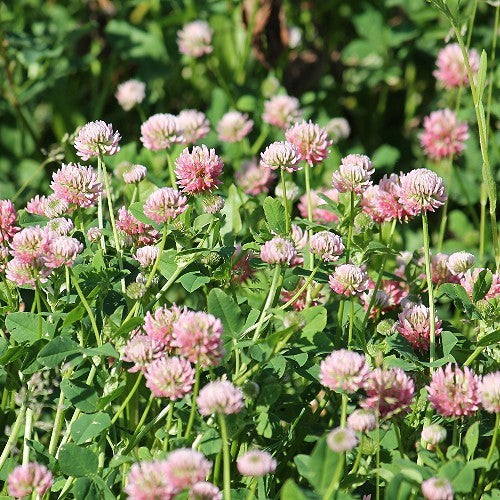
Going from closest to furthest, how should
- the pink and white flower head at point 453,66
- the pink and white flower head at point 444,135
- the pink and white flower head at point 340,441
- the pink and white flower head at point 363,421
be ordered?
the pink and white flower head at point 340,441 → the pink and white flower head at point 363,421 → the pink and white flower head at point 444,135 → the pink and white flower head at point 453,66

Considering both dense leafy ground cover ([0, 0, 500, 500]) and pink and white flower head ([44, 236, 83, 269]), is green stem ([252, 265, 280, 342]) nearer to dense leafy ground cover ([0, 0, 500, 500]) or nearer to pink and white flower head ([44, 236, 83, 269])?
dense leafy ground cover ([0, 0, 500, 500])

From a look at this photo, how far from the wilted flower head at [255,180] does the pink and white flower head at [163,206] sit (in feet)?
2.21

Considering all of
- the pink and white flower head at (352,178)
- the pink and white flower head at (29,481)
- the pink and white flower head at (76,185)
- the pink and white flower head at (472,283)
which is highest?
the pink and white flower head at (352,178)

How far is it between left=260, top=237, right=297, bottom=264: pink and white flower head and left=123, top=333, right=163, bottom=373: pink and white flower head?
0.23m

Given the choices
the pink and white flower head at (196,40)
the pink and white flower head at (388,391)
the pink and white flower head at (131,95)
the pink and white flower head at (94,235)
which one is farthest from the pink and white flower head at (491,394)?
the pink and white flower head at (196,40)

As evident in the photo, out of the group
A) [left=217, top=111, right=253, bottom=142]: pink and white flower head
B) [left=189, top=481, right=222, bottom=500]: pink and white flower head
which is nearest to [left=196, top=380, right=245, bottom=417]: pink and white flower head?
[left=189, top=481, right=222, bottom=500]: pink and white flower head

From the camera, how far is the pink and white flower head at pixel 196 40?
119 inches

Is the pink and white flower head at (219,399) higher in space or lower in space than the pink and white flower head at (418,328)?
higher

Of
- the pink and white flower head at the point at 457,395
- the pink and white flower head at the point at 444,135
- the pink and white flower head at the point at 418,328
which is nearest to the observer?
the pink and white flower head at the point at 457,395

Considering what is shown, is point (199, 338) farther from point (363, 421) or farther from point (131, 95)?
point (131, 95)

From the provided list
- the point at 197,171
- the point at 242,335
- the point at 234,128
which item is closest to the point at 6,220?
the point at 197,171

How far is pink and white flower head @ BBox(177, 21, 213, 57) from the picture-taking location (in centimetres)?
302

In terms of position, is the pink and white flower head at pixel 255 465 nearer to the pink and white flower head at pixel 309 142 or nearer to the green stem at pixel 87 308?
the green stem at pixel 87 308

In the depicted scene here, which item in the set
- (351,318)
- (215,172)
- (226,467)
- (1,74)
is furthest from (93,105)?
(226,467)
